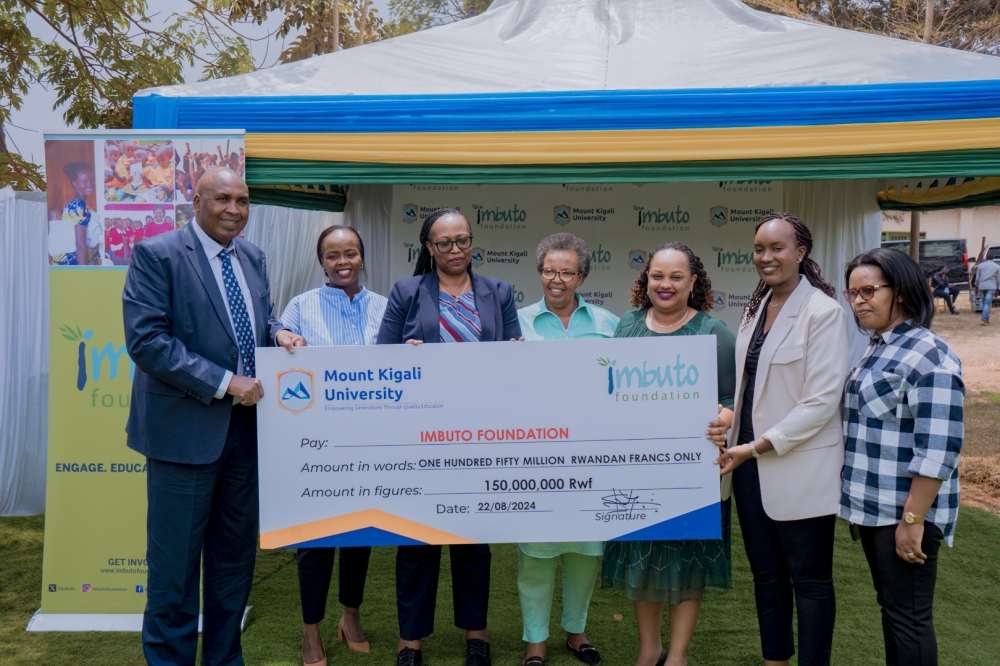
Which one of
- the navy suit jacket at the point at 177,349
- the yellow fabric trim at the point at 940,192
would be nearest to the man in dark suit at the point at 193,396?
the navy suit jacket at the point at 177,349

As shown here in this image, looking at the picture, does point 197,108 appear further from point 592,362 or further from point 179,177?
point 592,362

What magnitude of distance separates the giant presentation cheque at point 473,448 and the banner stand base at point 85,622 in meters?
1.20

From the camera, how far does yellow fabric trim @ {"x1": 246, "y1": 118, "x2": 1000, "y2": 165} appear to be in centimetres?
362

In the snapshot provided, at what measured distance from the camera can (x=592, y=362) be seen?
109 inches

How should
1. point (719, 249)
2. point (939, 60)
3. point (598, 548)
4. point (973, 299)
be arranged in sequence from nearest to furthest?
point (598, 548)
point (939, 60)
point (719, 249)
point (973, 299)

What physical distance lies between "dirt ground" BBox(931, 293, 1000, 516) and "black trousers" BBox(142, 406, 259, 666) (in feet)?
18.2

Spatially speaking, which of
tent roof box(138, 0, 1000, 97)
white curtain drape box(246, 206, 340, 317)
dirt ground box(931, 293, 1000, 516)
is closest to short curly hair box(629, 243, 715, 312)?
tent roof box(138, 0, 1000, 97)

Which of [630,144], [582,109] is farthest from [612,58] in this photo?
[630,144]

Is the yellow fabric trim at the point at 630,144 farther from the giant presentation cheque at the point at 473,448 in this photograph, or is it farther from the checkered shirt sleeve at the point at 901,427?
the checkered shirt sleeve at the point at 901,427

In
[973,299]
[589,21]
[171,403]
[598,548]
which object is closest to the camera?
[171,403]

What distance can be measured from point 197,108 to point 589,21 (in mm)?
2750

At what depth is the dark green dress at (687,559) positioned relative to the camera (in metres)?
2.81

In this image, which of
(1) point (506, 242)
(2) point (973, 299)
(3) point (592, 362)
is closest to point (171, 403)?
(3) point (592, 362)

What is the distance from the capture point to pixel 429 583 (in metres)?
3.06
